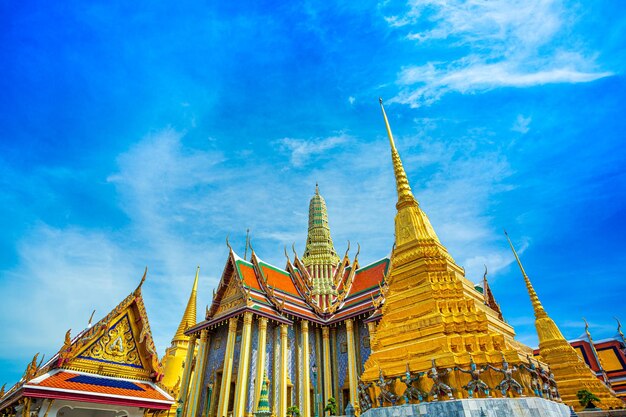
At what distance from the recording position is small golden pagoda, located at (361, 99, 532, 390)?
7725 millimetres

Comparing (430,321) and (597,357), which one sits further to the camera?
(597,357)

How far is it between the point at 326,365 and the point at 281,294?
453cm

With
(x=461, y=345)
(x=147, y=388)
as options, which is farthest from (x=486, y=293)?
(x=147, y=388)

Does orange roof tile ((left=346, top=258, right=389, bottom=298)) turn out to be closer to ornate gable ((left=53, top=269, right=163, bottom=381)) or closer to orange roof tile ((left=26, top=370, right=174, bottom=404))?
ornate gable ((left=53, top=269, right=163, bottom=381))

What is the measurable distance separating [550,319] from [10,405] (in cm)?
2201

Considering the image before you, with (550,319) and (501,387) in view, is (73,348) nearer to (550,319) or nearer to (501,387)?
(501,387)

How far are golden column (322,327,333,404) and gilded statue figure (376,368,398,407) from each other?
11.0 m

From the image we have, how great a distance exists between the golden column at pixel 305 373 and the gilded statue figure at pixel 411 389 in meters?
11.0

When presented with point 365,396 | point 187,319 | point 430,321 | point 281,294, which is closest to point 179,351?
point 187,319

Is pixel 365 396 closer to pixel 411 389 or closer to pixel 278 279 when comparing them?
pixel 411 389

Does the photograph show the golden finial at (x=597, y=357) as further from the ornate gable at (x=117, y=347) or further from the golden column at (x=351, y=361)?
the ornate gable at (x=117, y=347)

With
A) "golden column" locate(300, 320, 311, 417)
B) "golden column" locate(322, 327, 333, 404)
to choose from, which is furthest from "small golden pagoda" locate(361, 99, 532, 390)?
"golden column" locate(322, 327, 333, 404)

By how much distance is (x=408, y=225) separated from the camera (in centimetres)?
1181

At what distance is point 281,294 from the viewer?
20.1 metres
